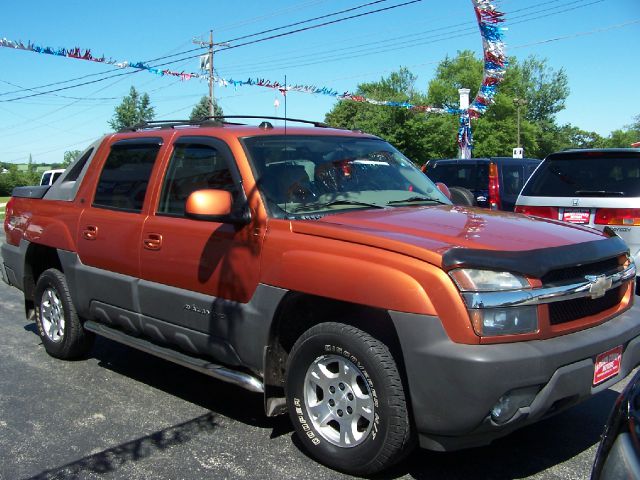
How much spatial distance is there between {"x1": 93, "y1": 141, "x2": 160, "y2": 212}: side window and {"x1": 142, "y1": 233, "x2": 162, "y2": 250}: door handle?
305mm

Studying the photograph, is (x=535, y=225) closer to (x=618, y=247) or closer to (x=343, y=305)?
(x=618, y=247)

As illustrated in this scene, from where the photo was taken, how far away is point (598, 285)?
318 centimetres

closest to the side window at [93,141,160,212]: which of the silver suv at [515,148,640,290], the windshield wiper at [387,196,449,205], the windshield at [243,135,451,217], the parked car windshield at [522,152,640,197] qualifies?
the windshield at [243,135,451,217]

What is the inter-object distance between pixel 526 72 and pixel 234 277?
84145mm

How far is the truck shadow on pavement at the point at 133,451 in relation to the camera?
3402 millimetres

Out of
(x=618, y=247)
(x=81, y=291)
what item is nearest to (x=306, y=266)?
(x=618, y=247)

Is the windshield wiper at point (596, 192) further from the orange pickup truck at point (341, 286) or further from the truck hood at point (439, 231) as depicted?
the truck hood at point (439, 231)

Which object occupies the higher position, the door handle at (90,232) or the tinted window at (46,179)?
the tinted window at (46,179)

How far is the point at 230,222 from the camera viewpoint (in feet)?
12.3

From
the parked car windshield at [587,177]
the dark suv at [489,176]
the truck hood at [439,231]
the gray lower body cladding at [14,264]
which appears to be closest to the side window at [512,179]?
the dark suv at [489,176]

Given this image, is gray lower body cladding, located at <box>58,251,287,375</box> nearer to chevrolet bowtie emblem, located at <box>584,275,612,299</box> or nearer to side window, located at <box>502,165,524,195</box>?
chevrolet bowtie emblem, located at <box>584,275,612,299</box>

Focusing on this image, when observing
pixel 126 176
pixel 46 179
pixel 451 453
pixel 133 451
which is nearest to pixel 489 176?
pixel 126 176

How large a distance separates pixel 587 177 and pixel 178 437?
5.13m

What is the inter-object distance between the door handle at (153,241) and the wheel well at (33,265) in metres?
1.75
